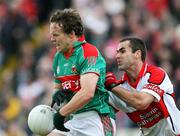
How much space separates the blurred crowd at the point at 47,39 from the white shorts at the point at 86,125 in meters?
4.79

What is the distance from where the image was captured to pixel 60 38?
8992 mm

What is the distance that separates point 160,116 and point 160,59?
5.03 metres

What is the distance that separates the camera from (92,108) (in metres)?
9.16

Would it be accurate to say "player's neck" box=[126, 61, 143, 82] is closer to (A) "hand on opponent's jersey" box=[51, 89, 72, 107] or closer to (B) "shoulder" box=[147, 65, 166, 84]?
(B) "shoulder" box=[147, 65, 166, 84]

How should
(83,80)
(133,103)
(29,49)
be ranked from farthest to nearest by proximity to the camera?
1. (29,49)
2. (133,103)
3. (83,80)

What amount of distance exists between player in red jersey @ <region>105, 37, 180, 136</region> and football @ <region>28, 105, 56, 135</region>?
0.96 meters

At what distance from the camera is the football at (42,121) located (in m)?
9.12

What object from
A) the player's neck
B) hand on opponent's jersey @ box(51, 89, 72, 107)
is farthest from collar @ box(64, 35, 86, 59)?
the player's neck

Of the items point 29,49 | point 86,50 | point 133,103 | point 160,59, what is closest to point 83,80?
point 86,50

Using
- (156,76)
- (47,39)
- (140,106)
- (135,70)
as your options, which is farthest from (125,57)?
(47,39)

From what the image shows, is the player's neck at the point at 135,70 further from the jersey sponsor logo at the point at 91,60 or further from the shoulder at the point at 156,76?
the jersey sponsor logo at the point at 91,60

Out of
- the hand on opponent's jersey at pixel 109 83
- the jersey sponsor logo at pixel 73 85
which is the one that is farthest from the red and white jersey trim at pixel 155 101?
the jersey sponsor logo at pixel 73 85

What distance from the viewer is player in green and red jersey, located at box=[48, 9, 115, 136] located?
28.9ft

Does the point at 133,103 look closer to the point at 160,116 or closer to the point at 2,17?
the point at 160,116
